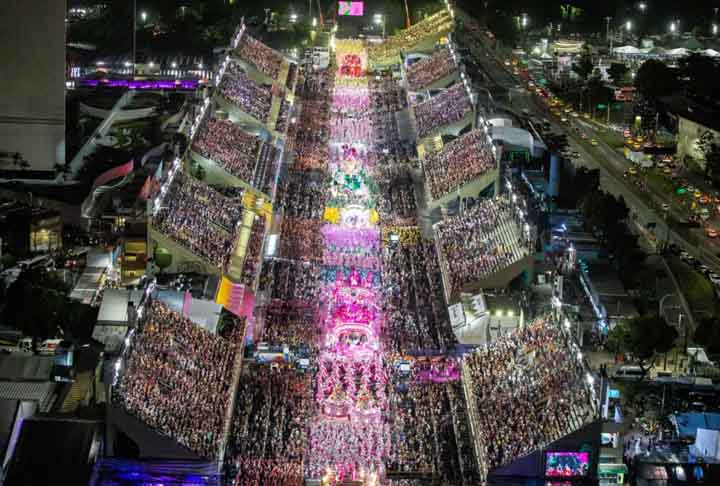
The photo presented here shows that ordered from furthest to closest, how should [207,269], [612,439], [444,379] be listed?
[207,269]
[444,379]
[612,439]

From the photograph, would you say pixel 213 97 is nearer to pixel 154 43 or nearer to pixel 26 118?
pixel 26 118

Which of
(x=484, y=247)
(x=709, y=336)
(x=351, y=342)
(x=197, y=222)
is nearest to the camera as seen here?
(x=709, y=336)

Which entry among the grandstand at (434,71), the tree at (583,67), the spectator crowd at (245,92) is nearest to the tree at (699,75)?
the tree at (583,67)

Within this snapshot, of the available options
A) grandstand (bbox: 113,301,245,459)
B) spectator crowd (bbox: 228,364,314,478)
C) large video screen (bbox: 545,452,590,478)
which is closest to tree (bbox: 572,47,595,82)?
spectator crowd (bbox: 228,364,314,478)

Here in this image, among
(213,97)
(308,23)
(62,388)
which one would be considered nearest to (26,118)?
(213,97)

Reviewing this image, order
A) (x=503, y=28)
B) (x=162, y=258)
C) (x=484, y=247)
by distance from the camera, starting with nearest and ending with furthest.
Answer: (x=162, y=258) < (x=484, y=247) < (x=503, y=28)

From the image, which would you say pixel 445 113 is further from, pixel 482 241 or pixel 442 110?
pixel 482 241

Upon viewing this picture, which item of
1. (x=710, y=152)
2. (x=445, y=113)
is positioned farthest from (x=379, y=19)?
(x=710, y=152)

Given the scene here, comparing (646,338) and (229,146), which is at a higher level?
(229,146)
